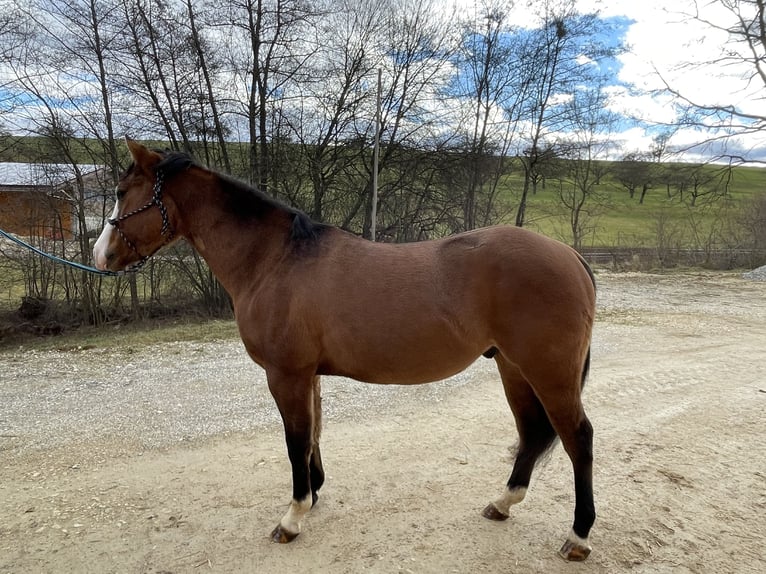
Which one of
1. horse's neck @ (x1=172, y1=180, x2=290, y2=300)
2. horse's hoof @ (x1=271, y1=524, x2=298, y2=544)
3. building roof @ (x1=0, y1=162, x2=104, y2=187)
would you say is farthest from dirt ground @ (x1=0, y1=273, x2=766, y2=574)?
building roof @ (x1=0, y1=162, x2=104, y2=187)

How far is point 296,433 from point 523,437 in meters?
1.50

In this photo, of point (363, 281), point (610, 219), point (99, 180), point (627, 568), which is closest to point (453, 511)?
point (627, 568)

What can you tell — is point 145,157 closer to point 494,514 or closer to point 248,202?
point 248,202

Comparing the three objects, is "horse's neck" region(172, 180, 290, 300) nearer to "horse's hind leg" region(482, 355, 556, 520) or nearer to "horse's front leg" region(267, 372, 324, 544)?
"horse's front leg" region(267, 372, 324, 544)

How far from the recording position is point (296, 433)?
268 cm

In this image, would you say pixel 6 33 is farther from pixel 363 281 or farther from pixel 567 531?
pixel 567 531

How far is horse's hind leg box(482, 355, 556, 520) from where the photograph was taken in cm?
289

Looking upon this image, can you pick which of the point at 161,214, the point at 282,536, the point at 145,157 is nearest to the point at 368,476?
the point at 282,536

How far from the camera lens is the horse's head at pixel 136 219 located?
8.91ft

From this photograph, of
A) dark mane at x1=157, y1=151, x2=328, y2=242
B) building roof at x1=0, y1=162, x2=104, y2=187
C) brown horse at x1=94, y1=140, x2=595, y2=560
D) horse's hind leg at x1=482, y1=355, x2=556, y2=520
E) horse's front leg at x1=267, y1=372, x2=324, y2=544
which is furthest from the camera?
building roof at x1=0, y1=162, x2=104, y2=187

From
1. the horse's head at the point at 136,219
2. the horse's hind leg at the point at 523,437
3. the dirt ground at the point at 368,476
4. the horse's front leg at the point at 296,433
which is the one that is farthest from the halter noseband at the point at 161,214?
the horse's hind leg at the point at 523,437

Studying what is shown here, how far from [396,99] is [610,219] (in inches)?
1018

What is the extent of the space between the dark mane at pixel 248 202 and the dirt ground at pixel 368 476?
1.84m

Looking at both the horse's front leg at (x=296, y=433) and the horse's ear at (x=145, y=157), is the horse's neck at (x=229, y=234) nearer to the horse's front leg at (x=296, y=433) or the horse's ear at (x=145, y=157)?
the horse's ear at (x=145, y=157)
